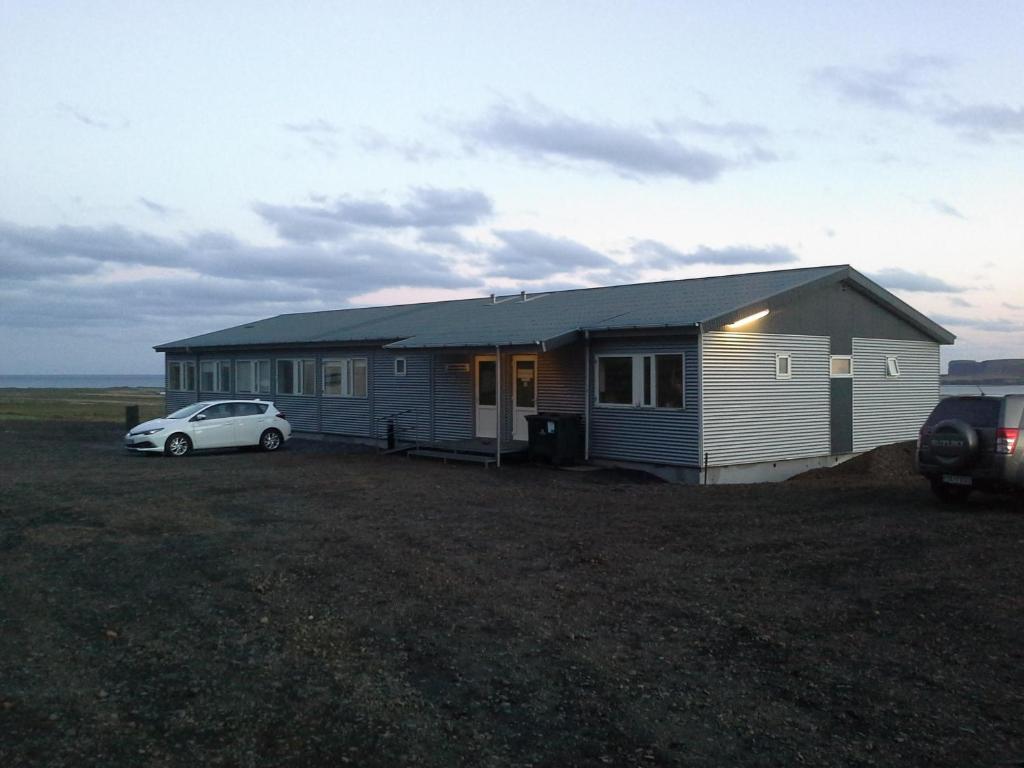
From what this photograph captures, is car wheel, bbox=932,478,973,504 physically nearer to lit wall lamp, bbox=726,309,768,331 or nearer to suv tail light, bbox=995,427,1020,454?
suv tail light, bbox=995,427,1020,454

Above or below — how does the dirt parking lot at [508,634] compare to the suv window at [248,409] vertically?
below

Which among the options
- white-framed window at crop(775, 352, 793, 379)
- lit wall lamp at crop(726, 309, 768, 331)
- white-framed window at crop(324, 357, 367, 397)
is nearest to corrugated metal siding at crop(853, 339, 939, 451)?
white-framed window at crop(775, 352, 793, 379)

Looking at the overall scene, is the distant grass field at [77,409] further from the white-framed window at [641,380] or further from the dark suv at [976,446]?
the dark suv at [976,446]

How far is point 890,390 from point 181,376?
76.9 feet

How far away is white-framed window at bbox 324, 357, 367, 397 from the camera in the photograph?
992 inches

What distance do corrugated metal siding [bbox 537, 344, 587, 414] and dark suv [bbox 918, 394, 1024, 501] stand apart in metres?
7.67

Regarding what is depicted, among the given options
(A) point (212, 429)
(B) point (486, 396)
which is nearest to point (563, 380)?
(B) point (486, 396)

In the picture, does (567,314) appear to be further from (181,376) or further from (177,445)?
(181,376)

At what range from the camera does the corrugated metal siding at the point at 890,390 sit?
20.9 meters

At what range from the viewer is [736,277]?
21641mm

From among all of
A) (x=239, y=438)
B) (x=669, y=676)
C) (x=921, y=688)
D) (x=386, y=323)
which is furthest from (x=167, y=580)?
(x=386, y=323)

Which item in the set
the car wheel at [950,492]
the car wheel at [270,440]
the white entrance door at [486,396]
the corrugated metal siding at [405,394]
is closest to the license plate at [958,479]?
the car wheel at [950,492]

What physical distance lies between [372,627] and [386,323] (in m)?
20.6

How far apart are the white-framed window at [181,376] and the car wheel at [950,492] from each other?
25492 mm
